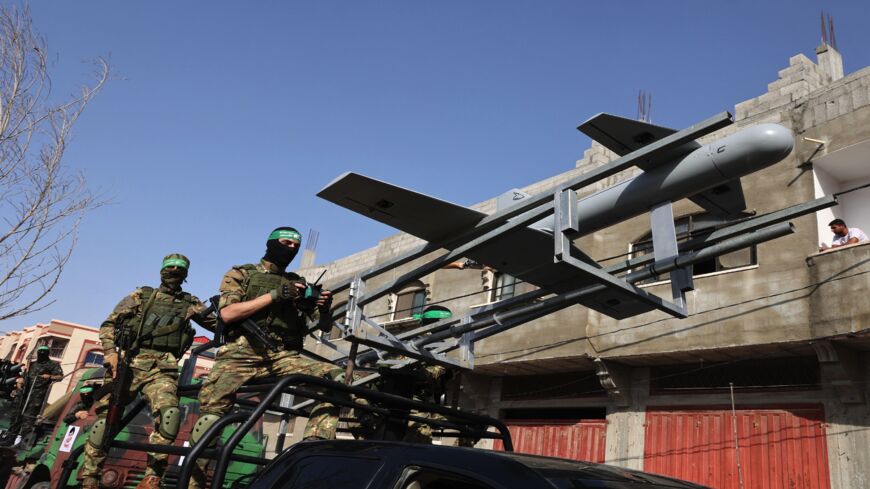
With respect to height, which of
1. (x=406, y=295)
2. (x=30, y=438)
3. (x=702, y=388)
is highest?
(x=406, y=295)

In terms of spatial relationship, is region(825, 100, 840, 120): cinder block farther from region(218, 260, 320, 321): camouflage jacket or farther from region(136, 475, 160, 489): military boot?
region(136, 475, 160, 489): military boot

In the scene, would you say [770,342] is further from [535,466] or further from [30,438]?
[30,438]

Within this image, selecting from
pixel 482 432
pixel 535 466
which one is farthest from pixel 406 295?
pixel 535 466

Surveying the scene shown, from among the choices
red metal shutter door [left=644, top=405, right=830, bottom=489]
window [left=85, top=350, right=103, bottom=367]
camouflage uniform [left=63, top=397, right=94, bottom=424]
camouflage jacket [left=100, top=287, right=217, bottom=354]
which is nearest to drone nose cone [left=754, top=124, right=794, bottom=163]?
camouflage jacket [left=100, top=287, right=217, bottom=354]

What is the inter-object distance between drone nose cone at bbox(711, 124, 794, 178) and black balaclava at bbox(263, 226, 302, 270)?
11.3ft

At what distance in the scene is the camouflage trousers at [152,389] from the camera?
5305 millimetres

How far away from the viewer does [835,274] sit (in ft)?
A: 32.2


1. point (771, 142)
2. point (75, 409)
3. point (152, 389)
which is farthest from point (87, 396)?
point (771, 142)

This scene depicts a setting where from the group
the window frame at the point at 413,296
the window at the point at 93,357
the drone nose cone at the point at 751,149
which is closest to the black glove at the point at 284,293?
the drone nose cone at the point at 751,149

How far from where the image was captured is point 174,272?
643 centimetres

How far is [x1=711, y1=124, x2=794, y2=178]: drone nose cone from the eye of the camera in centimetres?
454

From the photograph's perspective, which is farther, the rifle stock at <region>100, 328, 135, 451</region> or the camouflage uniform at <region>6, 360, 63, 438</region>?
the camouflage uniform at <region>6, 360, 63, 438</region>

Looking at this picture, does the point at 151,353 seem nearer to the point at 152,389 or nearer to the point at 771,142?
the point at 152,389

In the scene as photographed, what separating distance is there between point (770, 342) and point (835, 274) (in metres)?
1.43
